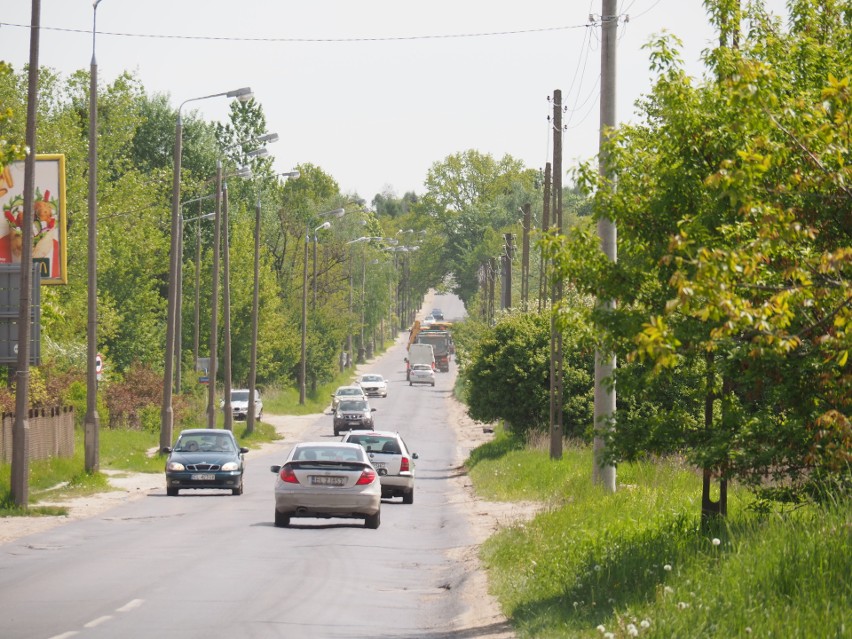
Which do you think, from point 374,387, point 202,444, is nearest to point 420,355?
point 374,387

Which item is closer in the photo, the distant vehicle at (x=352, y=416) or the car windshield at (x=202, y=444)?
the car windshield at (x=202, y=444)

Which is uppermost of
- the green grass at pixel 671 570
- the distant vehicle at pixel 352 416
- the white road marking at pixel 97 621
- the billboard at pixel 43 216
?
the billboard at pixel 43 216

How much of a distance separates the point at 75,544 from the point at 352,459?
519cm

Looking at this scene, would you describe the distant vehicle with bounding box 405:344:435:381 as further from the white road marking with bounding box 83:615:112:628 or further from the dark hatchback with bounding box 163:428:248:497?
the white road marking with bounding box 83:615:112:628

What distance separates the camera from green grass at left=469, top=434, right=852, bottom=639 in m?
10.6

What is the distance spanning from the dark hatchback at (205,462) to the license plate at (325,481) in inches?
388

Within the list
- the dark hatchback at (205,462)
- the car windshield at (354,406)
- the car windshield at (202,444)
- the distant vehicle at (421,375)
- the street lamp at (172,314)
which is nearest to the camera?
the dark hatchback at (205,462)

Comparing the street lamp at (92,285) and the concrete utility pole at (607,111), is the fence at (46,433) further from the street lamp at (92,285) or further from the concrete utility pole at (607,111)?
the concrete utility pole at (607,111)

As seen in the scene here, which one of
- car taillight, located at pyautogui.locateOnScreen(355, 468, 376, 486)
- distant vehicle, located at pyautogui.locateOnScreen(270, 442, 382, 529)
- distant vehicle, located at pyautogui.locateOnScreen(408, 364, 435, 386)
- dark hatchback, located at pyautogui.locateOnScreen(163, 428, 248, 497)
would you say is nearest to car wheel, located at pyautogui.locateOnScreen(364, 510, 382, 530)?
distant vehicle, located at pyautogui.locateOnScreen(270, 442, 382, 529)

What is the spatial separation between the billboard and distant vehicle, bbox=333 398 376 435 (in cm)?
2800

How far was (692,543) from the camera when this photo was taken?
14.5 meters

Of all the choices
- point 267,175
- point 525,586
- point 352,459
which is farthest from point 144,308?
point 525,586

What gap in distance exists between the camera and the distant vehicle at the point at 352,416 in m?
67.7

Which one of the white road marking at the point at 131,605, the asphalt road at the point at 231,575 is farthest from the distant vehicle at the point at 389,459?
the white road marking at the point at 131,605
